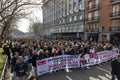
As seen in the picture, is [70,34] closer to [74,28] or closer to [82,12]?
[74,28]

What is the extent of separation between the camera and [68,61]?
14492 millimetres

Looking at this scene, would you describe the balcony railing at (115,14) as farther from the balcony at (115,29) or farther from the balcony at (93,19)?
the balcony at (93,19)

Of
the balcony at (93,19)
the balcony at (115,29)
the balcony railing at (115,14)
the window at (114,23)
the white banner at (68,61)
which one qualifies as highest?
the balcony railing at (115,14)

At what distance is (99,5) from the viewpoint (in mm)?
48000

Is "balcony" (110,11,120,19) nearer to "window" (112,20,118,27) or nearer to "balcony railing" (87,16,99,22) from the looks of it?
"window" (112,20,118,27)

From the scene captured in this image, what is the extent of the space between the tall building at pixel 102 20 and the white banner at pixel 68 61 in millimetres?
25052

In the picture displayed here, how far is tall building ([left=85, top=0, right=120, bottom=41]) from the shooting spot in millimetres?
41969

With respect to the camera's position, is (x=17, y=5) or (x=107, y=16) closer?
(x=17, y=5)

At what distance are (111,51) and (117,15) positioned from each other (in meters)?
24.0

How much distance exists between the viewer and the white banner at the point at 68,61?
41.9 ft

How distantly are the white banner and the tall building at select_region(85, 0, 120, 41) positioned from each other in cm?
2505

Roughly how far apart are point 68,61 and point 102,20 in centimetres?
3432

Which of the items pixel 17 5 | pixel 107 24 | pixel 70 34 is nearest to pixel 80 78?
pixel 17 5

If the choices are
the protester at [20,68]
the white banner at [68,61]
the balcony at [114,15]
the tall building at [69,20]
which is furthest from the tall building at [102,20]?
the protester at [20,68]
